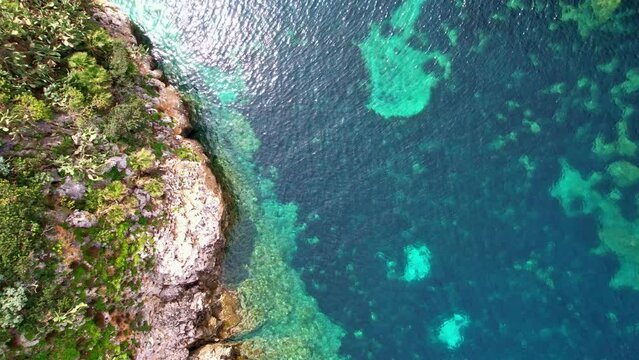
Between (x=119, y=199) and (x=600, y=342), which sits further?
(x=600, y=342)

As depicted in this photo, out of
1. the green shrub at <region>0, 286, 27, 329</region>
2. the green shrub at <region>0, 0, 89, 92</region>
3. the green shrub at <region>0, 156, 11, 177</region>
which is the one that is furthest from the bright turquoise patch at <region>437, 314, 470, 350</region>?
the green shrub at <region>0, 0, 89, 92</region>

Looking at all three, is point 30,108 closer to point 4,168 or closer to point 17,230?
point 4,168

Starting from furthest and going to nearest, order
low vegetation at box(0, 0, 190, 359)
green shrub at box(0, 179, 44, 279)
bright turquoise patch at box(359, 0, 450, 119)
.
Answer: bright turquoise patch at box(359, 0, 450, 119) < low vegetation at box(0, 0, 190, 359) < green shrub at box(0, 179, 44, 279)

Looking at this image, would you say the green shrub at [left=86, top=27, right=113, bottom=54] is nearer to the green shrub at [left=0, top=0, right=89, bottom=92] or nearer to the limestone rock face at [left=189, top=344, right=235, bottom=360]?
the green shrub at [left=0, top=0, right=89, bottom=92]

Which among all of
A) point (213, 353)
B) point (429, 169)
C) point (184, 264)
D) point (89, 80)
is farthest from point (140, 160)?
point (429, 169)

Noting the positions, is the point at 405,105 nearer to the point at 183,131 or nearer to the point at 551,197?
the point at 551,197

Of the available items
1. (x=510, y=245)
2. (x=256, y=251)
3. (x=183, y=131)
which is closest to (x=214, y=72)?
(x=183, y=131)
